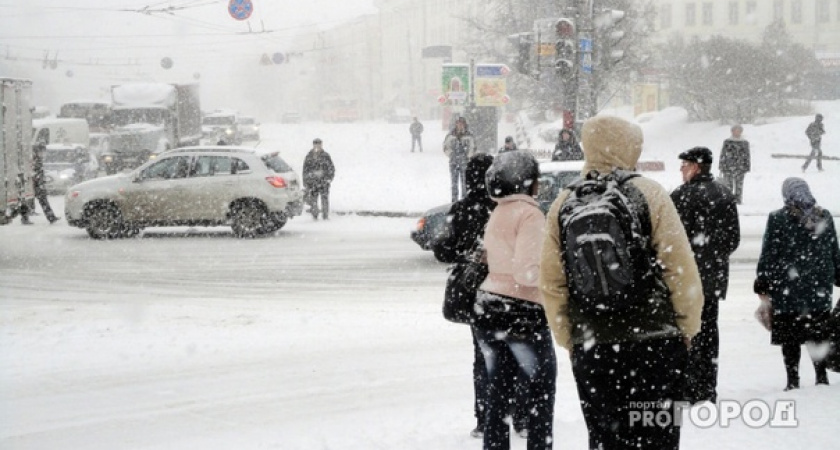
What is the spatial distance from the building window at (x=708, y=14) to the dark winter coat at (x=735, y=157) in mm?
76769

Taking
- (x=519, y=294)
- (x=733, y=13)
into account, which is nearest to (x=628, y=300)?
(x=519, y=294)

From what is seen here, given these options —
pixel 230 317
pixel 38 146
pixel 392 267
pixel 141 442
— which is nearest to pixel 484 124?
pixel 38 146

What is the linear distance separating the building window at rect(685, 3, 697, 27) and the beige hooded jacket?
95352 mm

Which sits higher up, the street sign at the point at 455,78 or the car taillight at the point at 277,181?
the street sign at the point at 455,78

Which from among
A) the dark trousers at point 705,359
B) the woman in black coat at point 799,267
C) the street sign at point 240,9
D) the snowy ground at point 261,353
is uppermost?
the street sign at point 240,9

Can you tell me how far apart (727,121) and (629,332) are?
42.0 meters

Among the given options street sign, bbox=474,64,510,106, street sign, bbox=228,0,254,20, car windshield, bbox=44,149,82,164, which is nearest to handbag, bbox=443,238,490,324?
street sign, bbox=228,0,254,20

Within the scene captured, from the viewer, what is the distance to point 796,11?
8756 cm

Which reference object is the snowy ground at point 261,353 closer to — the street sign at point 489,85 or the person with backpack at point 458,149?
the person with backpack at point 458,149

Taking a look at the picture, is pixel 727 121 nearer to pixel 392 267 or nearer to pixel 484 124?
pixel 484 124

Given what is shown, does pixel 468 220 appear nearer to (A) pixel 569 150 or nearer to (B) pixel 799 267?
(B) pixel 799 267

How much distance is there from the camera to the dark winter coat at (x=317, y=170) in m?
20.5

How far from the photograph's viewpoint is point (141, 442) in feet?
20.1

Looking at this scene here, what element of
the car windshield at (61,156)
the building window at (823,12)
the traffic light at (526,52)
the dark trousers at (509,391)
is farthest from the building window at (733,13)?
the dark trousers at (509,391)
